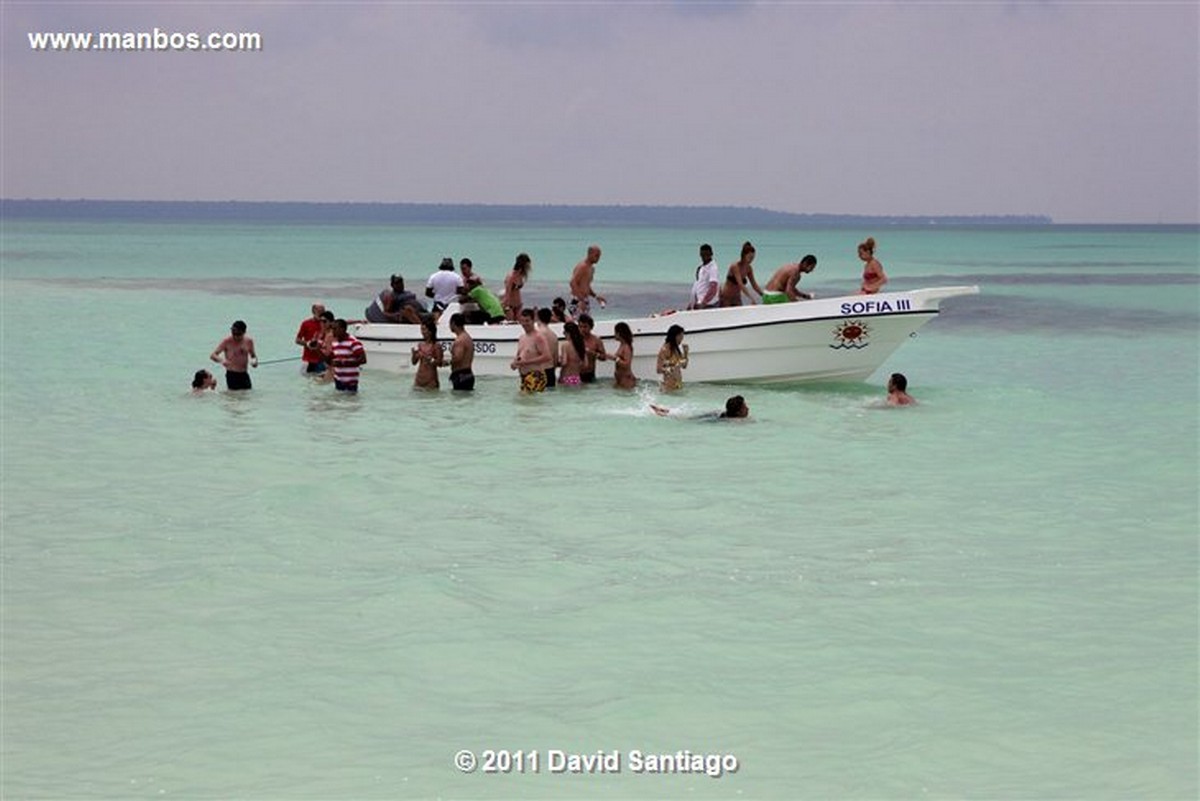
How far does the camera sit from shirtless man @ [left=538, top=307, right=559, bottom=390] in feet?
58.5

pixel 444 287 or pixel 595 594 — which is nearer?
pixel 595 594

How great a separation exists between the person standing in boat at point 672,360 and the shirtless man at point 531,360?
1.41 m

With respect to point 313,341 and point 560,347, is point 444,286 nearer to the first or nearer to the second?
point 313,341

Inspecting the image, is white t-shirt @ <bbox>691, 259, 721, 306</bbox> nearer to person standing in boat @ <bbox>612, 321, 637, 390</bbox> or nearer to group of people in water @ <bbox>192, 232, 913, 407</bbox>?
group of people in water @ <bbox>192, 232, 913, 407</bbox>

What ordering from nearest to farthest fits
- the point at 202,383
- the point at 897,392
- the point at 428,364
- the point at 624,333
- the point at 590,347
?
Answer: the point at 897,392 → the point at 624,333 → the point at 590,347 → the point at 202,383 → the point at 428,364

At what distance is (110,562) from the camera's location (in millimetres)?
9836

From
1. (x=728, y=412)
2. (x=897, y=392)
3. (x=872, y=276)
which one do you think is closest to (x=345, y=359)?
(x=728, y=412)

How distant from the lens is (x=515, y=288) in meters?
19.6

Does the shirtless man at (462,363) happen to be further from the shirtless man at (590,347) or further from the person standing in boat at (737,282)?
the person standing in boat at (737,282)

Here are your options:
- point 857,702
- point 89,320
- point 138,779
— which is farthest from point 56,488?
point 89,320

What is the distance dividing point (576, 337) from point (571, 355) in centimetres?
26

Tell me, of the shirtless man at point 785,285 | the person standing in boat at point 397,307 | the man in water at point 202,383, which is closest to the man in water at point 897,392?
the shirtless man at point 785,285

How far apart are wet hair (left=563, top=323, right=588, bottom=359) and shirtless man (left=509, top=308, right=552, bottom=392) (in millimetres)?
376

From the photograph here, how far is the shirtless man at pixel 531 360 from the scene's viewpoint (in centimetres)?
1759
